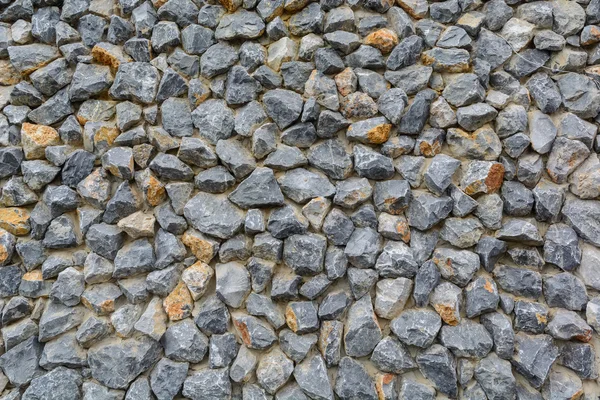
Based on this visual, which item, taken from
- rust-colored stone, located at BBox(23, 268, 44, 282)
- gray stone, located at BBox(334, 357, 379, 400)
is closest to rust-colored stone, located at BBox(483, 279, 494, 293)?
gray stone, located at BBox(334, 357, 379, 400)

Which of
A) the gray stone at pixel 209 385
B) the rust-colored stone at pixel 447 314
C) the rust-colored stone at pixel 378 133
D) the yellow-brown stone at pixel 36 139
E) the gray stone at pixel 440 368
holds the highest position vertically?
the rust-colored stone at pixel 378 133

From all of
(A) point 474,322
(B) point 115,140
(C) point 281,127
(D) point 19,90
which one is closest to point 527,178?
(A) point 474,322

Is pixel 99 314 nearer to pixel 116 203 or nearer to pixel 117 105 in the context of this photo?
pixel 116 203

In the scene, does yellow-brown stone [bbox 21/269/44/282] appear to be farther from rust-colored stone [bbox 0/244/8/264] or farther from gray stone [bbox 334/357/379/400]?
gray stone [bbox 334/357/379/400]

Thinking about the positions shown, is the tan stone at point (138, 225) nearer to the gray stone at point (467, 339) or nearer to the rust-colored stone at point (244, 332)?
the rust-colored stone at point (244, 332)

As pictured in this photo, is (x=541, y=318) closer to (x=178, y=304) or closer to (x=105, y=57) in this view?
(x=178, y=304)

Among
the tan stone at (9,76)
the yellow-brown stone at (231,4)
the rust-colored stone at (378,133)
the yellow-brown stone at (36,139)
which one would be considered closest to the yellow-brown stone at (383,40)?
the rust-colored stone at (378,133)

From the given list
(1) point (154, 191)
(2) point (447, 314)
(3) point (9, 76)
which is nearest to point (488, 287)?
(2) point (447, 314)
